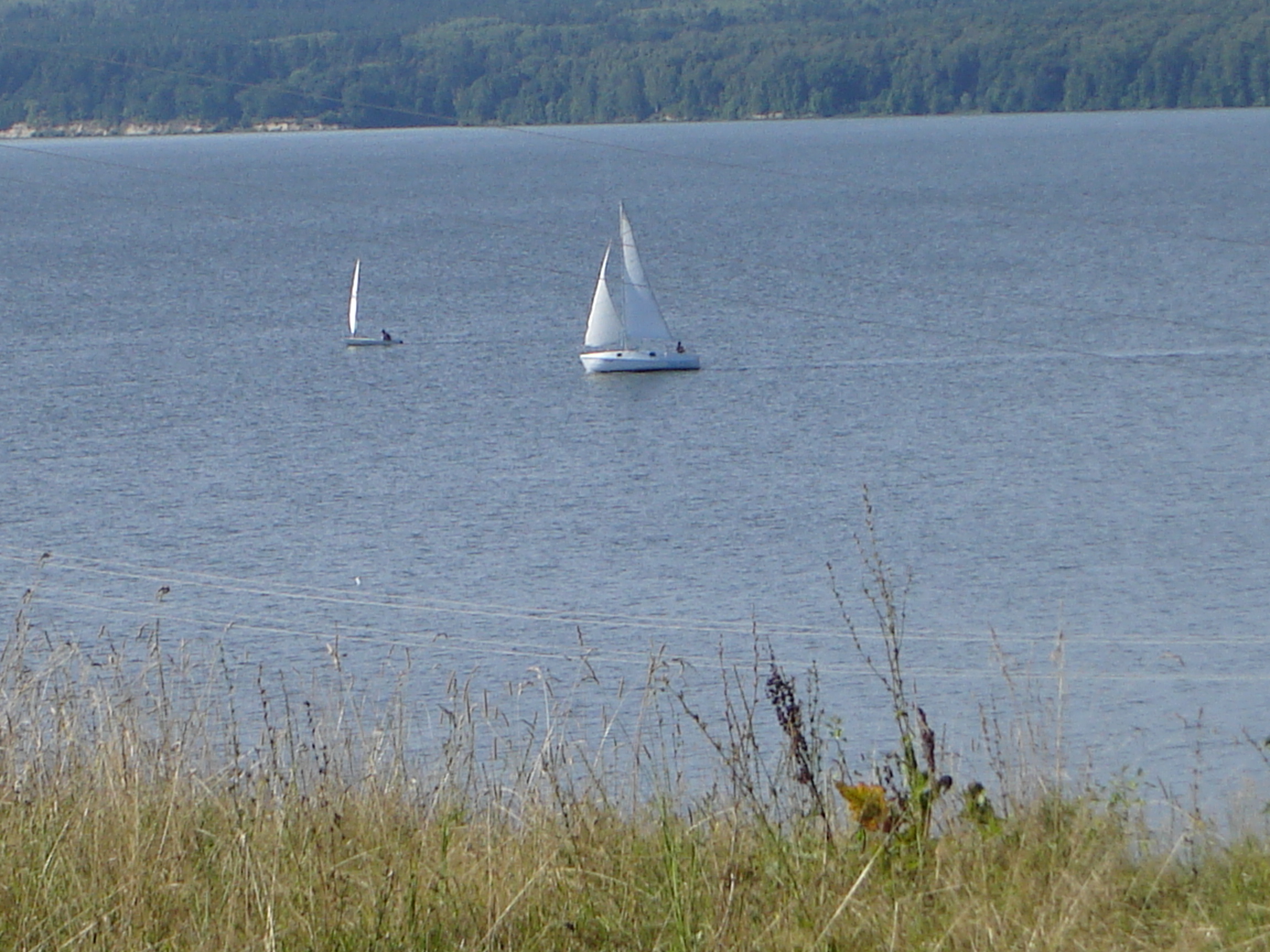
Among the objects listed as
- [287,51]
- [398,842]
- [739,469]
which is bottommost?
[739,469]

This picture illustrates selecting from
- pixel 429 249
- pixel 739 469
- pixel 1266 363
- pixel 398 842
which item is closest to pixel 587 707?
pixel 398 842

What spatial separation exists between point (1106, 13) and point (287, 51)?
105456 mm

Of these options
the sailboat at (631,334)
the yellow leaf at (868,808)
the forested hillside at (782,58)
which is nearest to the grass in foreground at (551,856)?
the yellow leaf at (868,808)

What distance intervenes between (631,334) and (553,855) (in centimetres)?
4955

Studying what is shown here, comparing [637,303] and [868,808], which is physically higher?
[868,808]

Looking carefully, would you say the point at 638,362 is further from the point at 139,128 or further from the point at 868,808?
the point at 139,128

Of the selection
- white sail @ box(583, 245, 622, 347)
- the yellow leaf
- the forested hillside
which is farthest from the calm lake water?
the forested hillside

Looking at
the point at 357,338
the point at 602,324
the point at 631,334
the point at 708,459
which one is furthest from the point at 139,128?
the point at 708,459

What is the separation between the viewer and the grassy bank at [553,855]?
3.37m

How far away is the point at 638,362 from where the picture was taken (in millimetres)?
50500

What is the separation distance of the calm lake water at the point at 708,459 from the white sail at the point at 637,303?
1.93 metres

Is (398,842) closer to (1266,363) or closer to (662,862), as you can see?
(662,862)

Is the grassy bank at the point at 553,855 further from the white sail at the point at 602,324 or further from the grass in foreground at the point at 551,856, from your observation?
the white sail at the point at 602,324

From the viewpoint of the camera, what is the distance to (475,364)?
51906 mm
